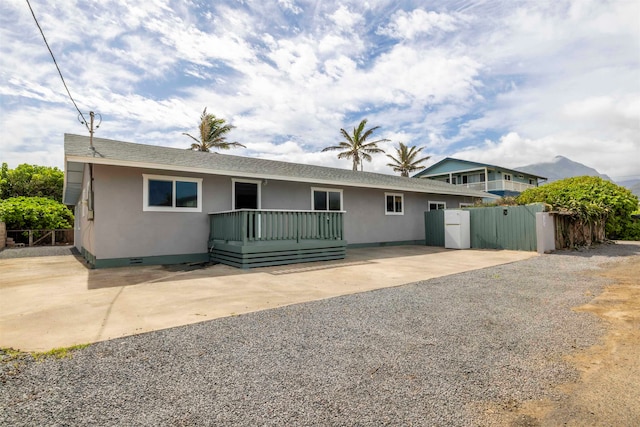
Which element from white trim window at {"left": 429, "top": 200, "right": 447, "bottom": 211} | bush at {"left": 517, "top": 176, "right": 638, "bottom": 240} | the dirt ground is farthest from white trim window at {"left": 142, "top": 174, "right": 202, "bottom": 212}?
bush at {"left": 517, "top": 176, "right": 638, "bottom": 240}

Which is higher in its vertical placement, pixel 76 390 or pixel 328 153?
pixel 328 153

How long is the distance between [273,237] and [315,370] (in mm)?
6073

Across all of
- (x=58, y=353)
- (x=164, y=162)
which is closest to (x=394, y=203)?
(x=164, y=162)

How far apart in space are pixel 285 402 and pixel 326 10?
940cm

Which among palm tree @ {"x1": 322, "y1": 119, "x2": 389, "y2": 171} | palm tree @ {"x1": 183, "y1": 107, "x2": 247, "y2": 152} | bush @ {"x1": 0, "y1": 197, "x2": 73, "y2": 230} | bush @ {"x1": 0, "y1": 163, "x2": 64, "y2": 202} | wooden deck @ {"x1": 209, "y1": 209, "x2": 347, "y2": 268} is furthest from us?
palm tree @ {"x1": 322, "y1": 119, "x2": 389, "y2": 171}

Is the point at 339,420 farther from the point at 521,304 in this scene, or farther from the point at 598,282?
the point at 598,282

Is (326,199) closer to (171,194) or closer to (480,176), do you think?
(171,194)

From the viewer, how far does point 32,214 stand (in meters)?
17.3

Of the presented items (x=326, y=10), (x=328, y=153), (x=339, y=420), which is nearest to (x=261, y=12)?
(x=326, y=10)

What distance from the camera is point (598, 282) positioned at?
6039mm

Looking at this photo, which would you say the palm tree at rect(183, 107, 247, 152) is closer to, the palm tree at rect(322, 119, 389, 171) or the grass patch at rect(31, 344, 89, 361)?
the palm tree at rect(322, 119, 389, 171)

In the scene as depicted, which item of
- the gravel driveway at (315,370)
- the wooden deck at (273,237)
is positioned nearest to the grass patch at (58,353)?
the gravel driveway at (315,370)

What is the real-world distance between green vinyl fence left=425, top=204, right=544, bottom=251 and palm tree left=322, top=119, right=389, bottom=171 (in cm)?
1781

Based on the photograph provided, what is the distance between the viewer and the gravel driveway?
1950mm
